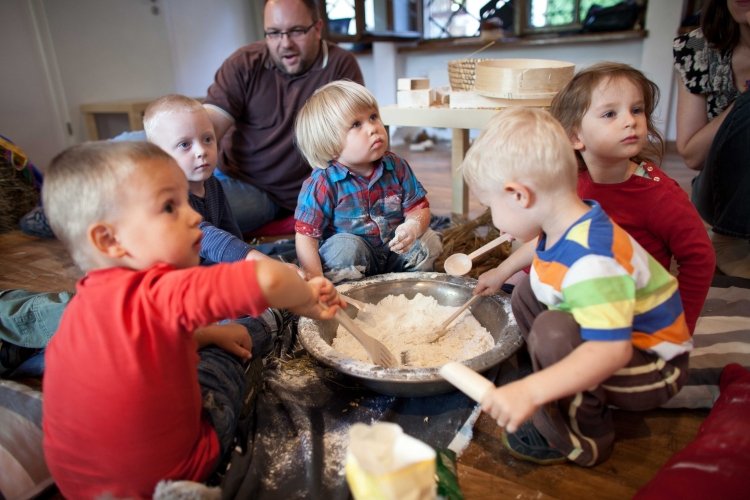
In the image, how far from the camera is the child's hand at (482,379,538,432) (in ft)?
2.41

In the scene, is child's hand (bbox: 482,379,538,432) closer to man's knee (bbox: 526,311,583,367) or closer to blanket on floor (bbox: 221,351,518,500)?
man's knee (bbox: 526,311,583,367)

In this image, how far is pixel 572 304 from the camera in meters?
0.81

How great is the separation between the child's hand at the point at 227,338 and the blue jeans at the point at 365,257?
420 mm

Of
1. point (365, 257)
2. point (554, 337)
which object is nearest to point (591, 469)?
point (554, 337)

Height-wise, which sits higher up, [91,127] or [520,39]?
[520,39]

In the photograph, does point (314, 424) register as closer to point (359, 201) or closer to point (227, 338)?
point (227, 338)

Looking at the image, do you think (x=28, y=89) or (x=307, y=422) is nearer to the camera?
(x=307, y=422)

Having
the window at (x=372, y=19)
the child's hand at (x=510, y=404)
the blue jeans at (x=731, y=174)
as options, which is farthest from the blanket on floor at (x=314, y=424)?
the window at (x=372, y=19)

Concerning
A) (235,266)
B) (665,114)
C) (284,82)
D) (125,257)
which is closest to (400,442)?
(235,266)

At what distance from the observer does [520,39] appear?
13.3 feet

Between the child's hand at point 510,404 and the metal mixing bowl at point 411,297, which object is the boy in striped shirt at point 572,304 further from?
the metal mixing bowl at point 411,297

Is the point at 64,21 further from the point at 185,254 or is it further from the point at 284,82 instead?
the point at 185,254

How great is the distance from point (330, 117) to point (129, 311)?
91 centimetres

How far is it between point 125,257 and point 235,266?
0.62ft
